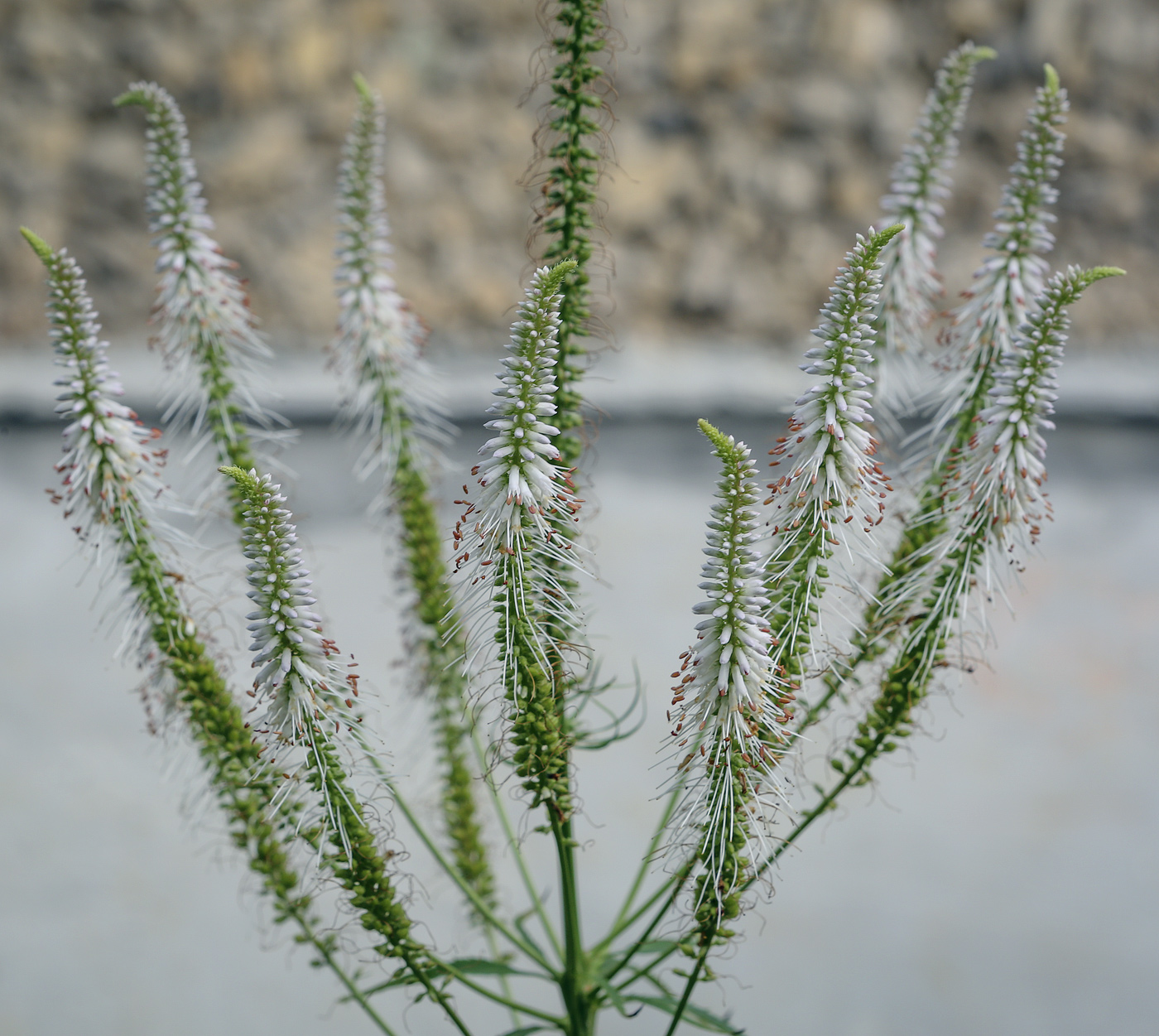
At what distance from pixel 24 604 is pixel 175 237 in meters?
0.98

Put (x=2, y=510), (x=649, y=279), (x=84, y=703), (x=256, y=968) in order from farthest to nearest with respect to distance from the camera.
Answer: (x=649, y=279)
(x=2, y=510)
(x=84, y=703)
(x=256, y=968)

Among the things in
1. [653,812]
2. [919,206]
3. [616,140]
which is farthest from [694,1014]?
[616,140]

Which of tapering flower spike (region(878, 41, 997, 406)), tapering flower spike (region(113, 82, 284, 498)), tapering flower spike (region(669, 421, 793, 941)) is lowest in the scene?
tapering flower spike (region(669, 421, 793, 941))

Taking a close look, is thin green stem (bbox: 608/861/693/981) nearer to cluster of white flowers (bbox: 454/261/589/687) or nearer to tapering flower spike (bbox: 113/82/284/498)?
cluster of white flowers (bbox: 454/261/589/687)

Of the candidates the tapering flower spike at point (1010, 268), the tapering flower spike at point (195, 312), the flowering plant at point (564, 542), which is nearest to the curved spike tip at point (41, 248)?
the flowering plant at point (564, 542)

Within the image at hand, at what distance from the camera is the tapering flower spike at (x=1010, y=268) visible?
1.76 ft

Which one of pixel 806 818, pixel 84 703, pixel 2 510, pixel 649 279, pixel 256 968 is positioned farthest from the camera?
pixel 649 279

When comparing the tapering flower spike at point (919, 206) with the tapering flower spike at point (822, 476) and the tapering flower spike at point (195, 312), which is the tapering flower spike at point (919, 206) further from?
the tapering flower spike at point (195, 312)

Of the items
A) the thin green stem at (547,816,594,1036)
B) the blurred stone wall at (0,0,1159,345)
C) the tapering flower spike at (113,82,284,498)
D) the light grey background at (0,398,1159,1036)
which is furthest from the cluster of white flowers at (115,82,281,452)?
the blurred stone wall at (0,0,1159,345)

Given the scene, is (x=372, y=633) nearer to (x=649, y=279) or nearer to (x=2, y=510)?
(x=2, y=510)

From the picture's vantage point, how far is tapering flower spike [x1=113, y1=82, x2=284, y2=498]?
58cm

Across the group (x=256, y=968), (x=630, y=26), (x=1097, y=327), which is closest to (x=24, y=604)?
(x=256, y=968)

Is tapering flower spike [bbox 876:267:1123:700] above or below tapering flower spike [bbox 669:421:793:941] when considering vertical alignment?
above

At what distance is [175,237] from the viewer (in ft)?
1.96
